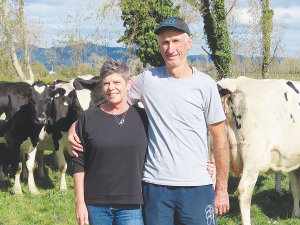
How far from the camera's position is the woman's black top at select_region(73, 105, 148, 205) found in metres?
2.38

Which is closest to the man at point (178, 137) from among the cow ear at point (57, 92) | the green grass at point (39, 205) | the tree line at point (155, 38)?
the green grass at point (39, 205)

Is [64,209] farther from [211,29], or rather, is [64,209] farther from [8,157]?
[211,29]

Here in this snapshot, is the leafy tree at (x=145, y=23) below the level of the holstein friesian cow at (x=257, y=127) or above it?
above

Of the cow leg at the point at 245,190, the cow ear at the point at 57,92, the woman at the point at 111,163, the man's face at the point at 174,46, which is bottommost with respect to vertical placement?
the cow leg at the point at 245,190

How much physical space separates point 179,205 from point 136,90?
999mm

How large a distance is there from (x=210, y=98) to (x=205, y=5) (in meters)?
24.7

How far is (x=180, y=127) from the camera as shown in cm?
241

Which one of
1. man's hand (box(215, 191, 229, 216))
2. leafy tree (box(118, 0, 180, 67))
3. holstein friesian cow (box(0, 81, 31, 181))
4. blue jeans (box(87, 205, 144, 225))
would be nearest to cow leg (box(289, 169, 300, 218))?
man's hand (box(215, 191, 229, 216))


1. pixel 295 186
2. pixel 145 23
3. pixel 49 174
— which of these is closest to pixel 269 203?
pixel 295 186

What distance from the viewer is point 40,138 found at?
7.48m

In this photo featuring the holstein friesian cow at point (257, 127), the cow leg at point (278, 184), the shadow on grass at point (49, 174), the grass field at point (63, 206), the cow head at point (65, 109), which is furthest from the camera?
the shadow on grass at point (49, 174)

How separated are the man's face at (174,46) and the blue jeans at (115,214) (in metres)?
1.15

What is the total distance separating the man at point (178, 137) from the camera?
2377 mm

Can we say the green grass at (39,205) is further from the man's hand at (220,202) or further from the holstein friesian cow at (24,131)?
the man's hand at (220,202)
